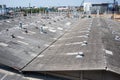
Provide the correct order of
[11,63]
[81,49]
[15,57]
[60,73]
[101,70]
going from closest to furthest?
[101,70] → [60,73] → [11,63] → [15,57] → [81,49]

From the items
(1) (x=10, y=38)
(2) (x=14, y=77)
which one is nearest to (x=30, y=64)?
(2) (x=14, y=77)

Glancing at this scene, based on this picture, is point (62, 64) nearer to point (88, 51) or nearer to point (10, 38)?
point (88, 51)

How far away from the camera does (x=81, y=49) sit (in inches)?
1137

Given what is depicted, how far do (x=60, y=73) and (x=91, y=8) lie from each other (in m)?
138

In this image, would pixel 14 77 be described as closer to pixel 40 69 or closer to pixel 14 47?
pixel 40 69

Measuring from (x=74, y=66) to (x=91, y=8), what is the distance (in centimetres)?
13751

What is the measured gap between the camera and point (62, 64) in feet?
76.5

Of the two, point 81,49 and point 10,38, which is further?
point 10,38

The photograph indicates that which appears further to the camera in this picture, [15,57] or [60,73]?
[15,57]

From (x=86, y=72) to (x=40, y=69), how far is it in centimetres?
449

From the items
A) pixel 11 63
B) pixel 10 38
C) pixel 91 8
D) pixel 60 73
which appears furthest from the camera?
pixel 91 8

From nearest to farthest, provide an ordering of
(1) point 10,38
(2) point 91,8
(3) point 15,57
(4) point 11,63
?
(4) point 11,63 → (3) point 15,57 → (1) point 10,38 → (2) point 91,8

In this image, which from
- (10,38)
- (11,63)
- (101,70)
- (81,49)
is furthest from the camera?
(10,38)

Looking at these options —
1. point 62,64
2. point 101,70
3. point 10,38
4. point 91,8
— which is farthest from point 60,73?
point 91,8
